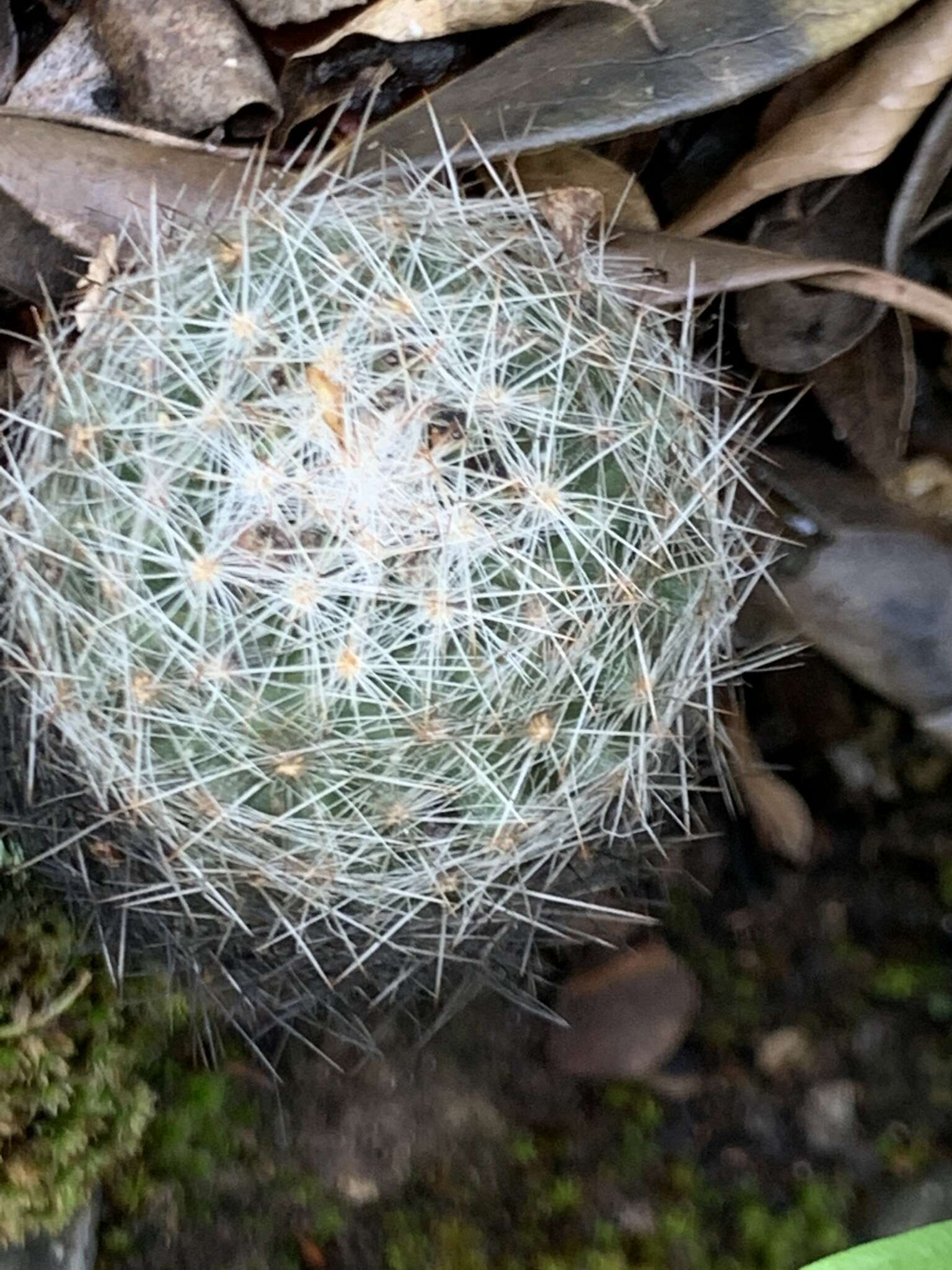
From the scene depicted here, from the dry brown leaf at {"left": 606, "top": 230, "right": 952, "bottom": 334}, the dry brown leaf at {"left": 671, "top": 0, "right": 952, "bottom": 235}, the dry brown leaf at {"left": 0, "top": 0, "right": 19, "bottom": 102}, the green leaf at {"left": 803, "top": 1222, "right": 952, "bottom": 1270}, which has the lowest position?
the green leaf at {"left": 803, "top": 1222, "right": 952, "bottom": 1270}

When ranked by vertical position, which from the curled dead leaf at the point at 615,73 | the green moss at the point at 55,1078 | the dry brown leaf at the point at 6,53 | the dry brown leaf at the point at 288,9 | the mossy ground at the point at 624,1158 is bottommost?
the mossy ground at the point at 624,1158

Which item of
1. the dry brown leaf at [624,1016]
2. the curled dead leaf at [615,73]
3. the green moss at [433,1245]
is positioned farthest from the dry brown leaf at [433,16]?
Result: the green moss at [433,1245]

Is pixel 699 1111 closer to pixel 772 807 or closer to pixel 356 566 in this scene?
pixel 772 807

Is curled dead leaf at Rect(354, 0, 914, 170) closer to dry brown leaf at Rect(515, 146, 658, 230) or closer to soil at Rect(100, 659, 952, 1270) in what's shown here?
dry brown leaf at Rect(515, 146, 658, 230)

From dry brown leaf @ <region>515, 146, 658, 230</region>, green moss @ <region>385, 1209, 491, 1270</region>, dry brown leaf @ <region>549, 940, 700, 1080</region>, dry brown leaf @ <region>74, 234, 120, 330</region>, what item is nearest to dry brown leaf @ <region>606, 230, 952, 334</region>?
dry brown leaf @ <region>515, 146, 658, 230</region>

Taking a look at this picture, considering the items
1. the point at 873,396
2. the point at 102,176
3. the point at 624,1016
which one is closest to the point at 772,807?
the point at 624,1016

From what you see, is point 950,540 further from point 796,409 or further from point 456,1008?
point 456,1008

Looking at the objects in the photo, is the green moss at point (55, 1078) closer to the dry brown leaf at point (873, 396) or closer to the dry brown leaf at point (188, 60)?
the dry brown leaf at point (188, 60)
